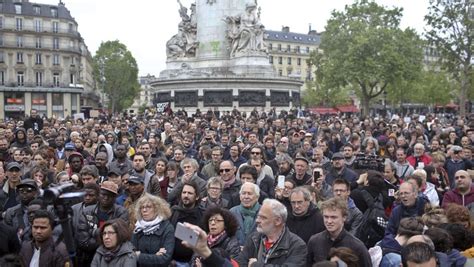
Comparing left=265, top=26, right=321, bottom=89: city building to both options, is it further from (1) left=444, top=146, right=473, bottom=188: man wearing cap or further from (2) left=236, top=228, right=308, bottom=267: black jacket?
(2) left=236, top=228, right=308, bottom=267: black jacket

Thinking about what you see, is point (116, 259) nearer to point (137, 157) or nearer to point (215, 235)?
point (215, 235)

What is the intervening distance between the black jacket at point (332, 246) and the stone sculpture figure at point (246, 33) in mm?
35461

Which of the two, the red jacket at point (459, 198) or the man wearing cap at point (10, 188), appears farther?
the man wearing cap at point (10, 188)

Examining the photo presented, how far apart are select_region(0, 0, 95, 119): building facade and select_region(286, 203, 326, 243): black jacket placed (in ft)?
251

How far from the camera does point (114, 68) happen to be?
97625mm

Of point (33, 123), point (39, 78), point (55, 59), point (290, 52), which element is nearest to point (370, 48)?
point (33, 123)

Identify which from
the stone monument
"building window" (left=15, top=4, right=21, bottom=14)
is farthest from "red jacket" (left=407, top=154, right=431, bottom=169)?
"building window" (left=15, top=4, right=21, bottom=14)

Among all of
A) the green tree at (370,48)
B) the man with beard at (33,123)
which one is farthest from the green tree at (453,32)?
the man with beard at (33,123)

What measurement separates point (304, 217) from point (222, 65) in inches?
1403

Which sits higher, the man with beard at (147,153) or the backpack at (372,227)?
the man with beard at (147,153)

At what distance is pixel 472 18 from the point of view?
150ft

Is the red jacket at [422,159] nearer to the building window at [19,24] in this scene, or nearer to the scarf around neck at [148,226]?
the scarf around neck at [148,226]

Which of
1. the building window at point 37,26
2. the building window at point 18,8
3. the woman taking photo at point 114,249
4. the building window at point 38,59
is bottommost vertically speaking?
the woman taking photo at point 114,249

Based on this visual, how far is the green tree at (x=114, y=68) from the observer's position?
9794cm
